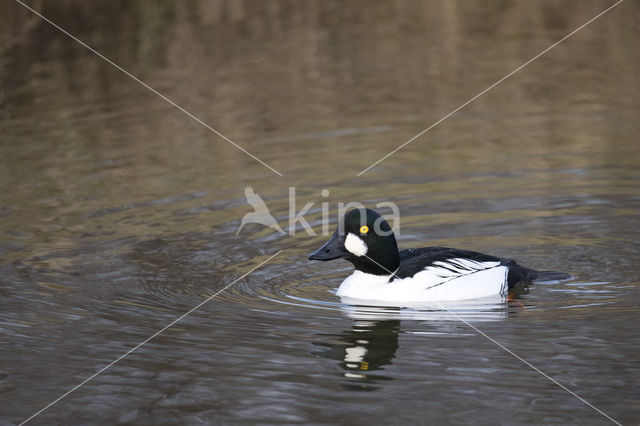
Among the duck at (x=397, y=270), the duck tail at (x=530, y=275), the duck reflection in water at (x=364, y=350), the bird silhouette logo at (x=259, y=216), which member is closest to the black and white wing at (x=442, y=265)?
the duck at (x=397, y=270)

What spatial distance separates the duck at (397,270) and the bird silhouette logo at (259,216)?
7.08 feet

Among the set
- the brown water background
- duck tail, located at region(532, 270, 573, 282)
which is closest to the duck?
duck tail, located at region(532, 270, 573, 282)

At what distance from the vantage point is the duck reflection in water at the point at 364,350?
7566mm

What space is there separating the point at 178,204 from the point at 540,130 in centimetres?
596

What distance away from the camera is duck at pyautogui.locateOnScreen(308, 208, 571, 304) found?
946 centimetres

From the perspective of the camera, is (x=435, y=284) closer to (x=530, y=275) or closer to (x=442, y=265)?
(x=442, y=265)

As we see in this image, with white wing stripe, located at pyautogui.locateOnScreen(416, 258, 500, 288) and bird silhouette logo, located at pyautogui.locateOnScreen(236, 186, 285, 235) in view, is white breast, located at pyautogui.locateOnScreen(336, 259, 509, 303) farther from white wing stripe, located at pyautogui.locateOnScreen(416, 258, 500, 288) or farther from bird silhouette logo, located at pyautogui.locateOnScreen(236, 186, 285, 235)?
bird silhouette logo, located at pyautogui.locateOnScreen(236, 186, 285, 235)

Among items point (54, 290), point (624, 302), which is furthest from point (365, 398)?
point (54, 290)

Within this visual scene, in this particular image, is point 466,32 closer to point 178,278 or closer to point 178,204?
point 178,204

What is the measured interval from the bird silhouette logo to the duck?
216 centimetres

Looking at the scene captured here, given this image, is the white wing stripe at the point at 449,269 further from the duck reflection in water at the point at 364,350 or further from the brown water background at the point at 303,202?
the duck reflection in water at the point at 364,350

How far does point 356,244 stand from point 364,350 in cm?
167

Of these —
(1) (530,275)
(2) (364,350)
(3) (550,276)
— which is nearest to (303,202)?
(1) (530,275)

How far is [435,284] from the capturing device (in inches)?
372
